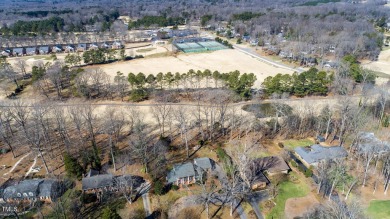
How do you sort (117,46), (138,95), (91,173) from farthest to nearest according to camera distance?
(117,46) < (138,95) < (91,173)

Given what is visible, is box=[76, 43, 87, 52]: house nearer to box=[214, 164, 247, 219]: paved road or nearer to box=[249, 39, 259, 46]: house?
box=[249, 39, 259, 46]: house

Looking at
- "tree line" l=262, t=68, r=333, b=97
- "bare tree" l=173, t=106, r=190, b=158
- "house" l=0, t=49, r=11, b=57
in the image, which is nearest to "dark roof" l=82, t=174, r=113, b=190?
"bare tree" l=173, t=106, r=190, b=158

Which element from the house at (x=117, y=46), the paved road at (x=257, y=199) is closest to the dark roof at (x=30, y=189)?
the paved road at (x=257, y=199)

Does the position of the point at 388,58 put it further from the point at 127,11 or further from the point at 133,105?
the point at 127,11

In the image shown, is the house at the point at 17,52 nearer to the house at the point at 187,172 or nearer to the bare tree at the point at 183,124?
the bare tree at the point at 183,124

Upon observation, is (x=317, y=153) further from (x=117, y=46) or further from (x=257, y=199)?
(x=117, y=46)

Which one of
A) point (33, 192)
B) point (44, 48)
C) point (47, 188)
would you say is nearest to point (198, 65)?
point (47, 188)

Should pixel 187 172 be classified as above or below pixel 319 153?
below
